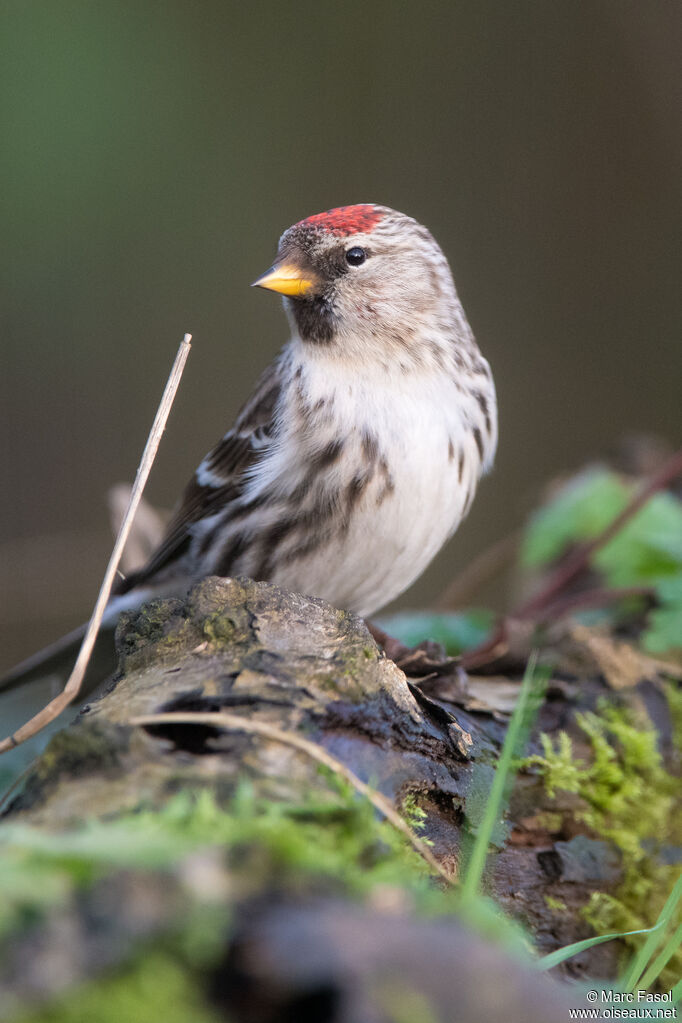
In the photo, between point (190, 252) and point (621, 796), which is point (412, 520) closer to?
point (621, 796)

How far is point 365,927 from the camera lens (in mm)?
643

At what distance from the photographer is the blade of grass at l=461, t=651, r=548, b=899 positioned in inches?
36.7

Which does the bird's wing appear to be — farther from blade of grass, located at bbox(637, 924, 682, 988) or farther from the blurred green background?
the blurred green background

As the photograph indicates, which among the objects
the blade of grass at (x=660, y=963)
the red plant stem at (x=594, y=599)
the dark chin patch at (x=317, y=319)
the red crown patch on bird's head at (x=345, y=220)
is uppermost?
the red crown patch on bird's head at (x=345, y=220)

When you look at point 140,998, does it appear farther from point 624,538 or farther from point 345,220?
point 624,538

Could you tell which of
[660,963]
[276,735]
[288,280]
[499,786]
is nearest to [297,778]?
[276,735]

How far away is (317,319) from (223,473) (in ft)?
1.21

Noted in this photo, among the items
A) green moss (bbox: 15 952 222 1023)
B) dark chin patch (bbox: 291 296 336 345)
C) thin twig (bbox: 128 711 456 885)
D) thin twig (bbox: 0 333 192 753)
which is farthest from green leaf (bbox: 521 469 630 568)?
green moss (bbox: 15 952 222 1023)

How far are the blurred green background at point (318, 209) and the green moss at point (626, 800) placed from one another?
9.77 feet

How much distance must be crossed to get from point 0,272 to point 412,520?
3689 mm

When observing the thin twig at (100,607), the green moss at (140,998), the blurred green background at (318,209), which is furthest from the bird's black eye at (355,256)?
the blurred green background at (318,209)

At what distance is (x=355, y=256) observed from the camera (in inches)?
75.8

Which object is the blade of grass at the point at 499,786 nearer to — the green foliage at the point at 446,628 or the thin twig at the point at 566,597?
the thin twig at the point at 566,597

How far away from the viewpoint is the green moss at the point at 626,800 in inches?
55.9
